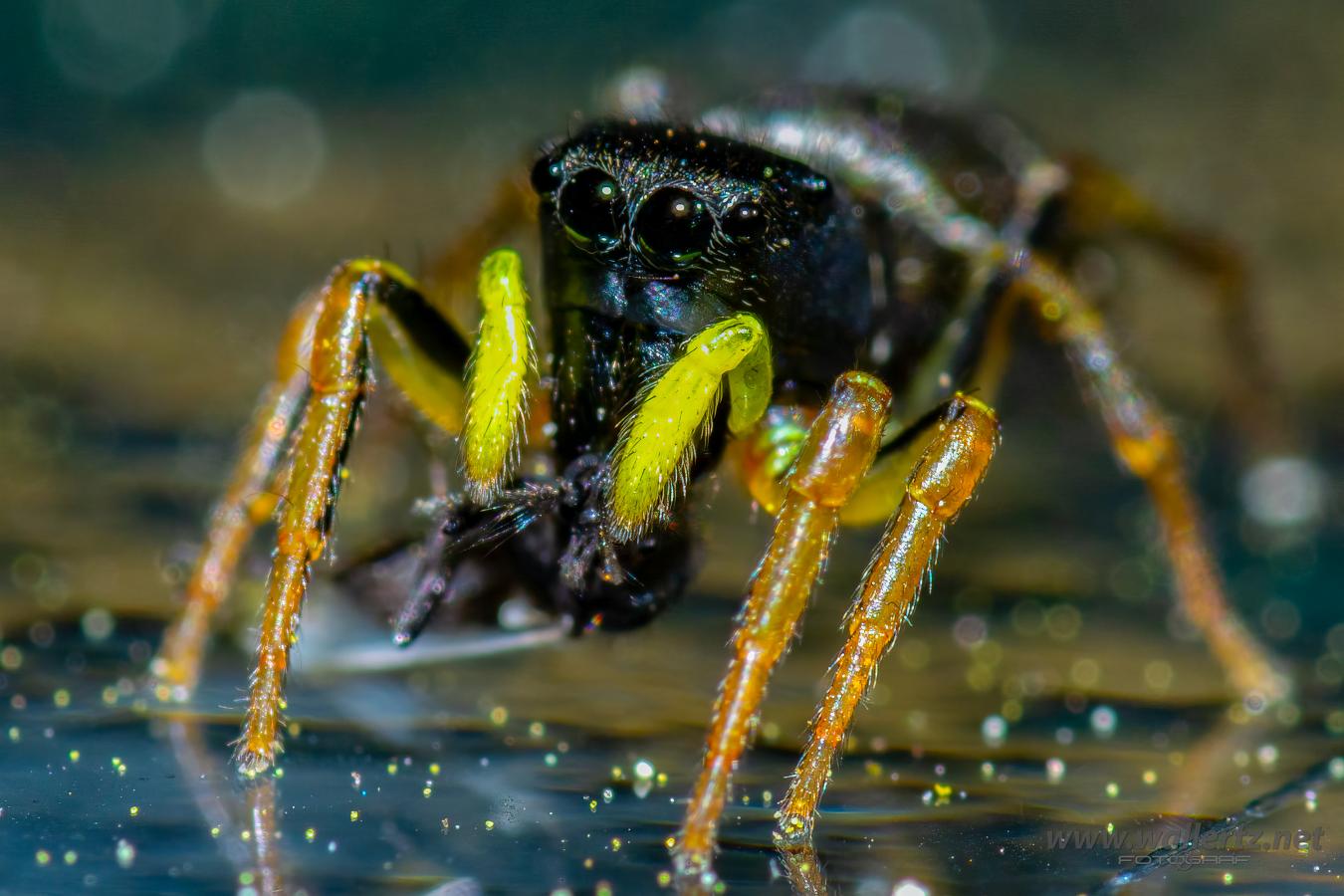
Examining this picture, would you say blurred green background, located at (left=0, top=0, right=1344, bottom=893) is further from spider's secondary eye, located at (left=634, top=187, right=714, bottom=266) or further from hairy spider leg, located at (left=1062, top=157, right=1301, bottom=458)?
spider's secondary eye, located at (left=634, top=187, right=714, bottom=266)

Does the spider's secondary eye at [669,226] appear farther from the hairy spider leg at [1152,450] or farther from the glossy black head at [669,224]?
the hairy spider leg at [1152,450]

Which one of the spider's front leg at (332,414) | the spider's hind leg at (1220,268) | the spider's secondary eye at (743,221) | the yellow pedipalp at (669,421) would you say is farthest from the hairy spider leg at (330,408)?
the spider's hind leg at (1220,268)

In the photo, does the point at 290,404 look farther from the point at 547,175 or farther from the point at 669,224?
the point at 669,224

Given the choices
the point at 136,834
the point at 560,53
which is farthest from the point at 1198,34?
the point at 136,834

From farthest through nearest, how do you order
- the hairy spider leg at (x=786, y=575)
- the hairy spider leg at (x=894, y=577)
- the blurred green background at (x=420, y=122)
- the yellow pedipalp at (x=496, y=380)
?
the blurred green background at (x=420, y=122) < the yellow pedipalp at (x=496, y=380) < the hairy spider leg at (x=894, y=577) < the hairy spider leg at (x=786, y=575)

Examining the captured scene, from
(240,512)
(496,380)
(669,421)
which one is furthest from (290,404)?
(669,421)

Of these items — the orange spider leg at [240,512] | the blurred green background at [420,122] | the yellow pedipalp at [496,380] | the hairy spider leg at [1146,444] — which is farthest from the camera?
the blurred green background at [420,122]

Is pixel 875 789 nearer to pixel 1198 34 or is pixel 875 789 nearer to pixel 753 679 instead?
pixel 753 679
